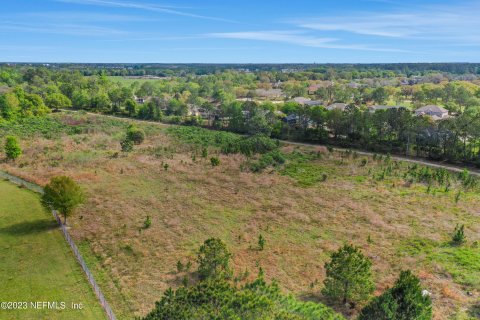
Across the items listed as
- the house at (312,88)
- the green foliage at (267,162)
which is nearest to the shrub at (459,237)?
the green foliage at (267,162)

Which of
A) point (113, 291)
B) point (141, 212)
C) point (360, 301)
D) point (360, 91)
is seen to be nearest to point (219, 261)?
point (113, 291)

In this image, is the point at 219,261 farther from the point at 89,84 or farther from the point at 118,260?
the point at 89,84

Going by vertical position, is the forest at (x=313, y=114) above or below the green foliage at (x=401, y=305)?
above

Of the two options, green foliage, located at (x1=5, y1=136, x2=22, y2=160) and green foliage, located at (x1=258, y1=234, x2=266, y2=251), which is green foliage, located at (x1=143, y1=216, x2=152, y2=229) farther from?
green foliage, located at (x1=5, y1=136, x2=22, y2=160)

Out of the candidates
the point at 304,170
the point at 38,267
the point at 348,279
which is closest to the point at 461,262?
the point at 348,279

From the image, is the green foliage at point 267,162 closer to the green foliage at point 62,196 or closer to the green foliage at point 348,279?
the green foliage at point 62,196

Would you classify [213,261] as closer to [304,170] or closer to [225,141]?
[304,170]
